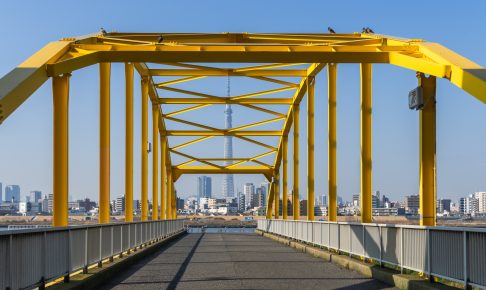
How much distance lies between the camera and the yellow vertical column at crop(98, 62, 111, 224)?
72.1 ft

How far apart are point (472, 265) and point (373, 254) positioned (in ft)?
18.6

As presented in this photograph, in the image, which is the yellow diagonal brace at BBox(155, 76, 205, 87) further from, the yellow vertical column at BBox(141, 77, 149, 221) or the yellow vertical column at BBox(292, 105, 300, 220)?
the yellow vertical column at BBox(292, 105, 300, 220)

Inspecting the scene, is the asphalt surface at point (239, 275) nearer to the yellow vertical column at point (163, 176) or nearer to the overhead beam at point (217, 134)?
the yellow vertical column at point (163, 176)

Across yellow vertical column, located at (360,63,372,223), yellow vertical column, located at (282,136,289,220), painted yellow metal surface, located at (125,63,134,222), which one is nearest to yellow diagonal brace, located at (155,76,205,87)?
painted yellow metal surface, located at (125,63,134,222)

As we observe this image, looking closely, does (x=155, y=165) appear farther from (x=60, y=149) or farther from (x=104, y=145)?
(x=60, y=149)

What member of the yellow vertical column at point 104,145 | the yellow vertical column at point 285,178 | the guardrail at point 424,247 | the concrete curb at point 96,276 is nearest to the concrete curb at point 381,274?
the guardrail at point 424,247

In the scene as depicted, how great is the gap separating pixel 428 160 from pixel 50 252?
7818 millimetres

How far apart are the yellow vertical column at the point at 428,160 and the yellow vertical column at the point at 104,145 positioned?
1032 centimetres

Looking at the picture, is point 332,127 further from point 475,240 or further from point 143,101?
point 475,240

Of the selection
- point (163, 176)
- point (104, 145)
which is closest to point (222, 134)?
point (163, 176)

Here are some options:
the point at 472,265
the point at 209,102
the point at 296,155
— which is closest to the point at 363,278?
the point at 472,265

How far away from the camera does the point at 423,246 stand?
1162 centimetres

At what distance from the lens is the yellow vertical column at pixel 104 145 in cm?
2197

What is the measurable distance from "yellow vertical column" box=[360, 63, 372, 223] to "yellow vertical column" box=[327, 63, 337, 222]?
17.0 ft
